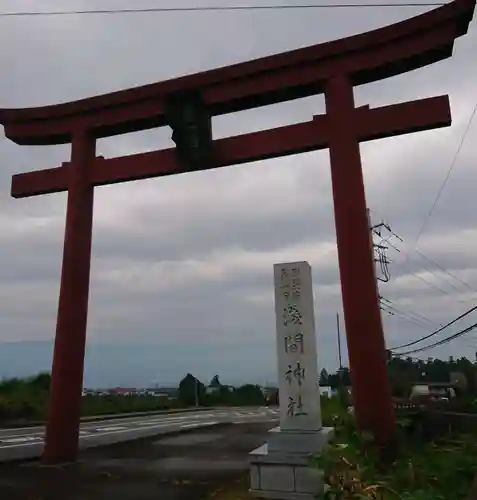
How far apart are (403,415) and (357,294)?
377cm

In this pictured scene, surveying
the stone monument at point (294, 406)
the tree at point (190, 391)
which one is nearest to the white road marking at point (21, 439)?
the stone monument at point (294, 406)

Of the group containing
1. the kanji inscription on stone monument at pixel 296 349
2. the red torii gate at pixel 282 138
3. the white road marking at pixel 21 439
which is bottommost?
the white road marking at pixel 21 439

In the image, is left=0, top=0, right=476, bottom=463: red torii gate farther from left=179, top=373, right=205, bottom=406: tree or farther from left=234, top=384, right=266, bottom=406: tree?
left=234, top=384, right=266, bottom=406: tree

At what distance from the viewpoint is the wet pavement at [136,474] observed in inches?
265

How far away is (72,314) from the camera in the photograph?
30.3 feet

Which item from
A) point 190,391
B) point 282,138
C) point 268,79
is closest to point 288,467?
point 282,138

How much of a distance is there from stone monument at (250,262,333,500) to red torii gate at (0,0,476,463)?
101 cm

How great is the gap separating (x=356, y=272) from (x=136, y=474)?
471 centimetres

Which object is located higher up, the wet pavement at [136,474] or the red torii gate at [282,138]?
the red torii gate at [282,138]

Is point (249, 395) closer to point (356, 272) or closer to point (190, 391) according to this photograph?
point (190, 391)

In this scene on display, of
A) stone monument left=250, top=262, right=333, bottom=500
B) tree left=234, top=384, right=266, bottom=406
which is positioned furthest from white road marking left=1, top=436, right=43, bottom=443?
tree left=234, top=384, right=266, bottom=406

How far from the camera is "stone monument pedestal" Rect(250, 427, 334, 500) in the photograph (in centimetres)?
598

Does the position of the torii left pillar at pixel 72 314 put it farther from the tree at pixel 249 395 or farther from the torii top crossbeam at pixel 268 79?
the tree at pixel 249 395

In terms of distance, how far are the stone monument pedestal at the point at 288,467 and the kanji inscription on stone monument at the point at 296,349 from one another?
0.78ft
